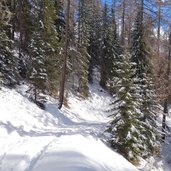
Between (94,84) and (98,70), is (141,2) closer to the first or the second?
(94,84)

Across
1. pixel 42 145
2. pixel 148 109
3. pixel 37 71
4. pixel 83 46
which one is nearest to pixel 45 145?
pixel 42 145

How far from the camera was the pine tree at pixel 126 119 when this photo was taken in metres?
16.4

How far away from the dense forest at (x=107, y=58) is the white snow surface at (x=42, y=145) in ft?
5.56

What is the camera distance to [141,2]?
937 centimetres

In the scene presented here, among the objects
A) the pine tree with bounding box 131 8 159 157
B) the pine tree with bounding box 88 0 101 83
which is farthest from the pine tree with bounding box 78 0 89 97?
the pine tree with bounding box 131 8 159 157

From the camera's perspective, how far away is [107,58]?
46688 mm

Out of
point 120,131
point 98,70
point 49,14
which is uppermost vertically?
point 49,14

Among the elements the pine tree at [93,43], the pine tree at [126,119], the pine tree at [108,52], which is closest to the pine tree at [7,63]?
the pine tree at [126,119]

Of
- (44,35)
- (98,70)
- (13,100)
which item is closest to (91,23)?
(98,70)

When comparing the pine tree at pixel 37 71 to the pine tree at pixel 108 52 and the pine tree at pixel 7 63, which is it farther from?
the pine tree at pixel 108 52

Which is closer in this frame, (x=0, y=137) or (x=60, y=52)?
(x=0, y=137)

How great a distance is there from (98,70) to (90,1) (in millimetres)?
10732

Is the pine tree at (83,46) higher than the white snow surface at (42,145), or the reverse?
the pine tree at (83,46)

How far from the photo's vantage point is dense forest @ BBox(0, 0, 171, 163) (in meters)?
11.3
